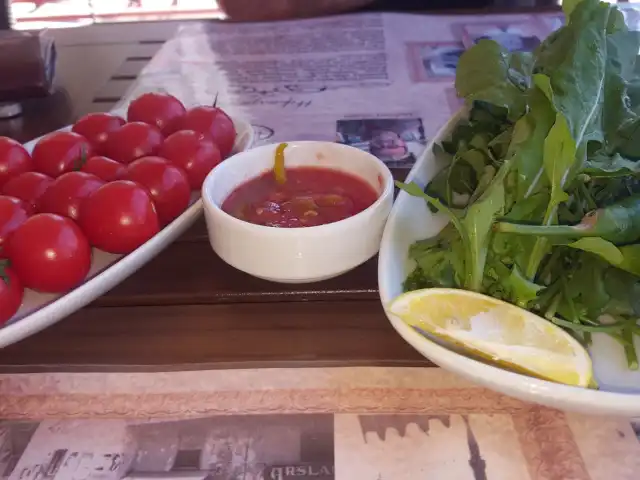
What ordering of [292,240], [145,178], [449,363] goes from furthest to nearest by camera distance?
[145,178] < [292,240] < [449,363]

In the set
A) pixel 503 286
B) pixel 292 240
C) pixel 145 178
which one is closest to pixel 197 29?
pixel 145 178

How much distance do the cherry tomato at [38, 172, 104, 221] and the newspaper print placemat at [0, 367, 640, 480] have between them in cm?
19

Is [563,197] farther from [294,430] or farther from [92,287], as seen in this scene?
[92,287]

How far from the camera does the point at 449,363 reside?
526 millimetres

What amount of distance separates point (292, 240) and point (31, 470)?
0.98 feet

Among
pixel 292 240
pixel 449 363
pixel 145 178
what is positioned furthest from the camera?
pixel 145 178

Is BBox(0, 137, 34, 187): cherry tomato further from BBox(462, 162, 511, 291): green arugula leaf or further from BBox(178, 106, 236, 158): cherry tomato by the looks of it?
BBox(462, 162, 511, 291): green arugula leaf

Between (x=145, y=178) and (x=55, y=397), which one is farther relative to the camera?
(x=145, y=178)

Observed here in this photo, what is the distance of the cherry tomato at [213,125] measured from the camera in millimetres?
886

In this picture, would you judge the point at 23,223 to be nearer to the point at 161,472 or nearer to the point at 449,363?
the point at 161,472

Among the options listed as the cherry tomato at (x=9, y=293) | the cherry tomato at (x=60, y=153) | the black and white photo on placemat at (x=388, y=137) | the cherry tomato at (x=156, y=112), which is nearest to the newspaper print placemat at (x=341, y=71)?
the black and white photo on placemat at (x=388, y=137)

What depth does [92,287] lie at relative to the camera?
2.09 feet

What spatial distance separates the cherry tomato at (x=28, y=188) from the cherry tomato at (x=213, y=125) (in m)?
0.22

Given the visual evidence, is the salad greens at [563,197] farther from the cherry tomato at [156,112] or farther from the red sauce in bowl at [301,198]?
the cherry tomato at [156,112]
